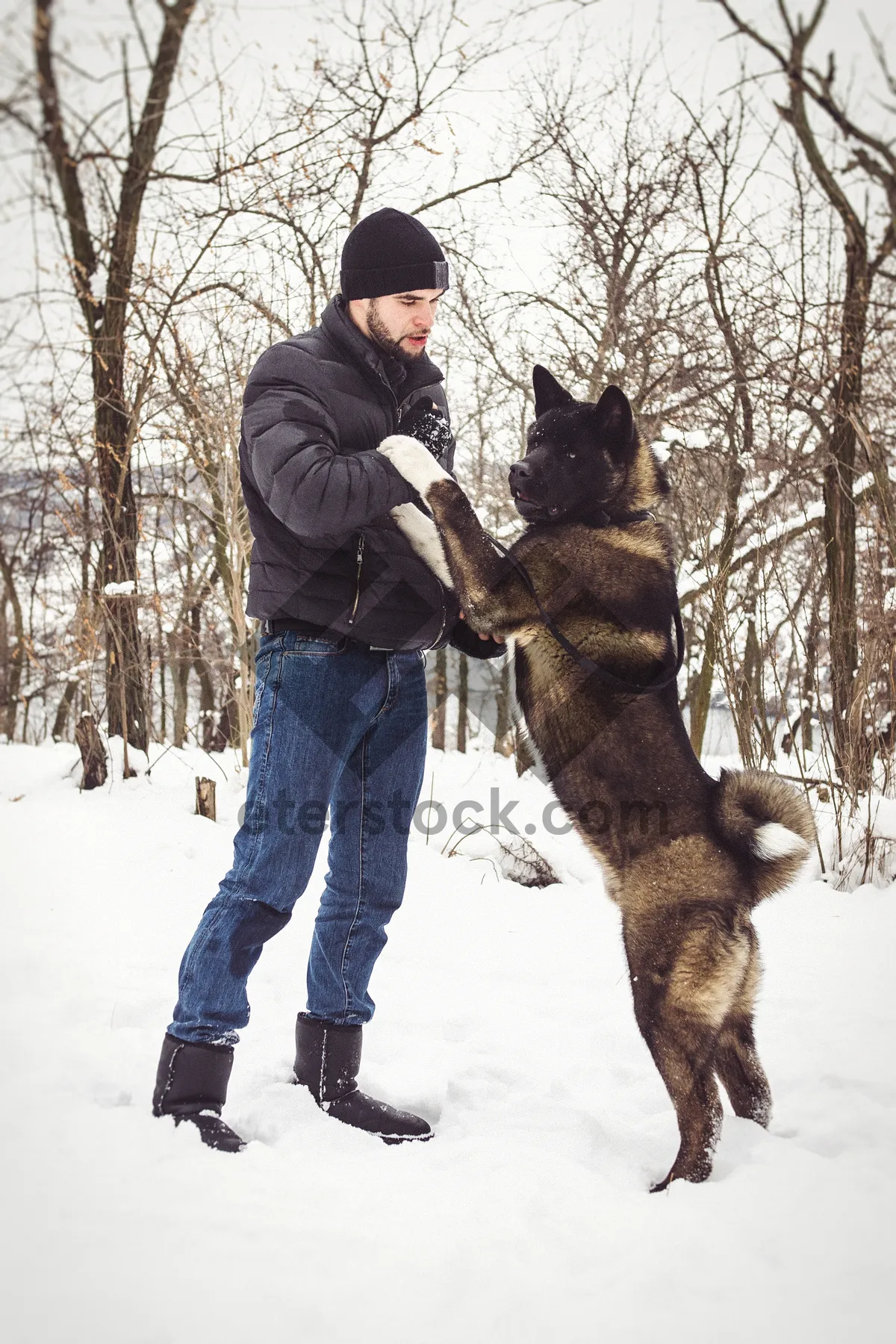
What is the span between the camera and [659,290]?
8.55 meters

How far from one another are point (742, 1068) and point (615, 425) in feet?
6.49

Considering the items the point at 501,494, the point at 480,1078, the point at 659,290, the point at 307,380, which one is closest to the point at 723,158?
the point at 659,290

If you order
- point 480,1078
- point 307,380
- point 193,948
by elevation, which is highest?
point 307,380

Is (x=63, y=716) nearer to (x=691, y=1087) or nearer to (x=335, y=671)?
(x=335, y=671)

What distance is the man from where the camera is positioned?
2.05m

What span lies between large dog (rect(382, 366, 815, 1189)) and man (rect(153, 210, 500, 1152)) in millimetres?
208

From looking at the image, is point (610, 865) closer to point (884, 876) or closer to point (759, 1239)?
point (759, 1239)

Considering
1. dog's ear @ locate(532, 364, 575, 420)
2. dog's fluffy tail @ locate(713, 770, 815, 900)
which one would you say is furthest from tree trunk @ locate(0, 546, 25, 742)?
dog's fluffy tail @ locate(713, 770, 815, 900)

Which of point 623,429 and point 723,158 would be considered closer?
point 623,429

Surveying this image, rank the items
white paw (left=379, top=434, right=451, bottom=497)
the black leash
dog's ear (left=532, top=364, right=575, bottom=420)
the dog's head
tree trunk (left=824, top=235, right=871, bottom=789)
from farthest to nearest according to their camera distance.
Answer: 1. tree trunk (left=824, top=235, right=871, bottom=789)
2. dog's ear (left=532, top=364, right=575, bottom=420)
3. the dog's head
4. the black leash
5. white paw (left=379, top=434, right=451, bottom=497)

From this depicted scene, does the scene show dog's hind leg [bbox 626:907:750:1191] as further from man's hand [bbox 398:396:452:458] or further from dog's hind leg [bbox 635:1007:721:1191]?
man's hand [bbox 398:396:452:458]

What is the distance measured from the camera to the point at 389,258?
2256mm

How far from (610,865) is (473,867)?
2.90 m

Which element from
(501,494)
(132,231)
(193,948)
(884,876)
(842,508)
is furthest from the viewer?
(501,494)
